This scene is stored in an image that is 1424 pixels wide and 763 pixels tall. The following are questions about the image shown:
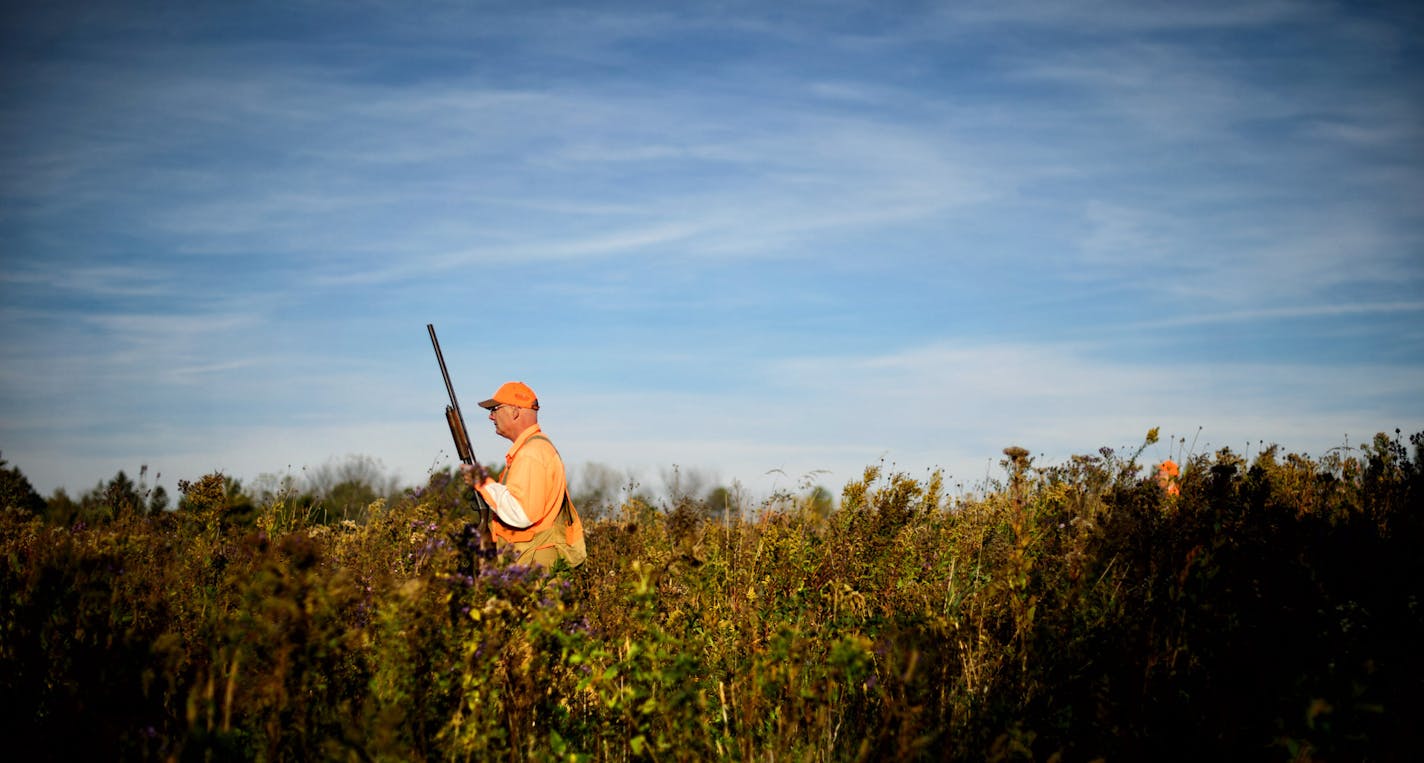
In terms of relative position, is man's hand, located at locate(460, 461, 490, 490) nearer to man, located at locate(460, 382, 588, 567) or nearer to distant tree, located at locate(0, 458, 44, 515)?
A: man, located at locate(460, 382, 588, 567)

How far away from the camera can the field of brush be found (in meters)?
3.54

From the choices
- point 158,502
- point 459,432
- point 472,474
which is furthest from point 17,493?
point 472,474

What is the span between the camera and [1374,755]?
3.61 meters

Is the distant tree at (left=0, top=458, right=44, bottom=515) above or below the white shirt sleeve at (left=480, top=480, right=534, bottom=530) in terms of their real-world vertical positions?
above

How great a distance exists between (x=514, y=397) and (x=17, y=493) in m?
10.0

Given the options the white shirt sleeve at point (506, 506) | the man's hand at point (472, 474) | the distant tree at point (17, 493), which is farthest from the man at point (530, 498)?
the distant tree at point (17, 493)

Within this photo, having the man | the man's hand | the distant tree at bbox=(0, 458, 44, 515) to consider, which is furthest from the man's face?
the distant tree at bbox=(0, 458, 44, 515)

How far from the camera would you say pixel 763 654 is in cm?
374

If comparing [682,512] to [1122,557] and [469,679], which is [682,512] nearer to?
[1122,557]

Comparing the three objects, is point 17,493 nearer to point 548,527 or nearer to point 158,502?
point 158,502

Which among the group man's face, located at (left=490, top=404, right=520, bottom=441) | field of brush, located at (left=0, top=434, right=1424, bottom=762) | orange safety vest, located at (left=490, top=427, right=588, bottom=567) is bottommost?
field of brush, located at (left=0, top=434, right=1424, bottom=762)

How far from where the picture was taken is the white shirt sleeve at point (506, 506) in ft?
20.0

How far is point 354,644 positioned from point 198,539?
417cm

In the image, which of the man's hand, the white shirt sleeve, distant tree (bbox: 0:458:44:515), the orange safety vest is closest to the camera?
the man's hand
